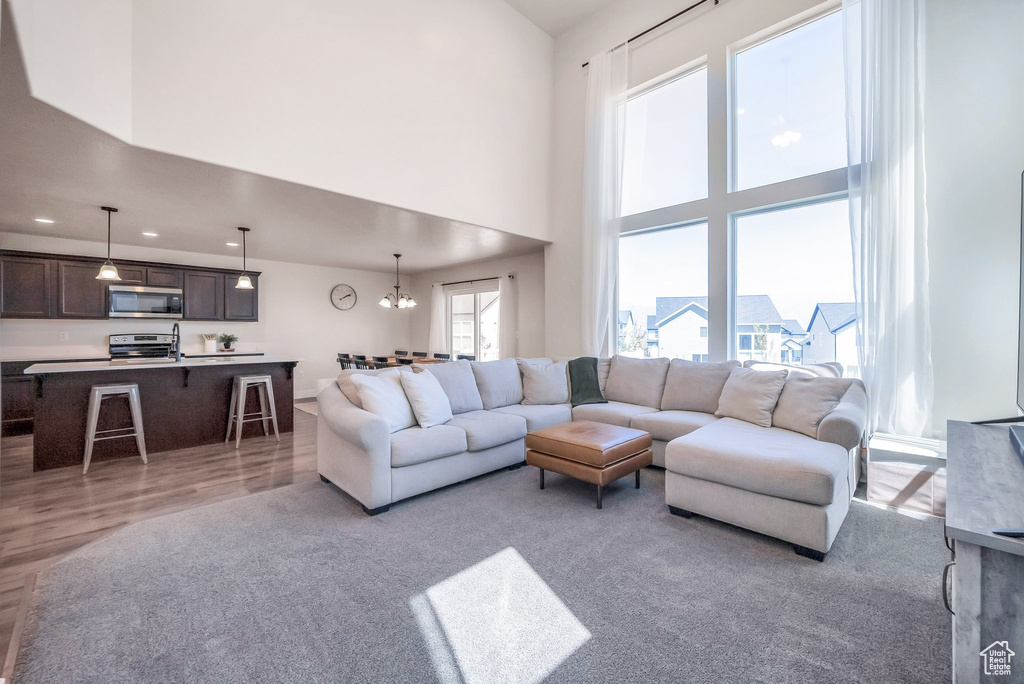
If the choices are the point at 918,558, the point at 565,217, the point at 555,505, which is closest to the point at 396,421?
the point at 555,505

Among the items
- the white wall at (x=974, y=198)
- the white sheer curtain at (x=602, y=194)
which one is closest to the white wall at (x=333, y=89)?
the white sheer curtain at (x=602, y=194)

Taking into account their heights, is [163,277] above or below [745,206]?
below

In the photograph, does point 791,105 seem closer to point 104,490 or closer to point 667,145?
point 667,145

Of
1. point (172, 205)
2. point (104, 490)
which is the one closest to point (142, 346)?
point (172, 205)

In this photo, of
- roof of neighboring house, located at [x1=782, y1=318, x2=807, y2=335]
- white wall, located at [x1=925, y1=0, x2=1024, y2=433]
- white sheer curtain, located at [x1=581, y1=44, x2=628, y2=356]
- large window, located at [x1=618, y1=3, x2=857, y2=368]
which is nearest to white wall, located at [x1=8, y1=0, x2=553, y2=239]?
white sheer curtain, located at [x1=581, y1=44, x2=628, y2=356]

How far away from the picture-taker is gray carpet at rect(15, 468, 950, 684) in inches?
58.7

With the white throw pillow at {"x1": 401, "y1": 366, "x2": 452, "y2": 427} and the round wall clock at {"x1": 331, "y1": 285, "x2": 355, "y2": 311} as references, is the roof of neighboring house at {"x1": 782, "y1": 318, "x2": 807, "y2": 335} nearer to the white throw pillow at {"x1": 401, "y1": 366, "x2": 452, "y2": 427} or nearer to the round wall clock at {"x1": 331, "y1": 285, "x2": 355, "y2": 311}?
the white throw pillow at {"x1": 401, "y1": 366, "x2": 452, "y2": 427}

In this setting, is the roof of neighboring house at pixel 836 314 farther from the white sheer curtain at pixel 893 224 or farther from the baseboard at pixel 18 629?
the baseboard at pixel 18 629

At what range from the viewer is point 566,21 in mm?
5406

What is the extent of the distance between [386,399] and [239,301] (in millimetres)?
4983

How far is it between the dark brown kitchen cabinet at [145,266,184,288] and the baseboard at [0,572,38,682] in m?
5.05

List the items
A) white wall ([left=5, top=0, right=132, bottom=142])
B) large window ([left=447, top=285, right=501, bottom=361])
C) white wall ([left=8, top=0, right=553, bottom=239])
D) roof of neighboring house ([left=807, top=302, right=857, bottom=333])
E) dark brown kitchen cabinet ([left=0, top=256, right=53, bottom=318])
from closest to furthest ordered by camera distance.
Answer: white wall ([left=5, top=0, right=132, bottom=142]), white wall ([left=8, top=0, right=553, bottom=239]), roof of neighboring house ([left=807, top=302, right=857, bottom=333]), dark brown kitchen cabinet ([left=0, top=256, right=53, bottom=318]), large window ([left=447, top=285, right=501, bottom=361])

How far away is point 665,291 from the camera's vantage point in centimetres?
481

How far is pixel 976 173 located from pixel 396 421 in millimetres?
4386
